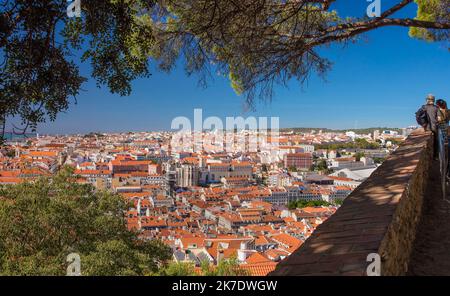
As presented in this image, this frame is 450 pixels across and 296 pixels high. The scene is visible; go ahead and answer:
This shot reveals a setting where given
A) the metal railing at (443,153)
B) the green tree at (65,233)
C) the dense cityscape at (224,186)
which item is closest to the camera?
the metal railing at (443,153)

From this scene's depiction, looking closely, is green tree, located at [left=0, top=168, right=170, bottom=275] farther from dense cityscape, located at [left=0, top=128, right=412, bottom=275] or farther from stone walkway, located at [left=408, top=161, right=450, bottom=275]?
stone walkway, located at [left=408, top=161, right=450, bottom=275]

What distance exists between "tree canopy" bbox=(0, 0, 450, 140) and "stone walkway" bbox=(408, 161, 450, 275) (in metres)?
1.74

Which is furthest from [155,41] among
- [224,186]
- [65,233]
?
[224,186]

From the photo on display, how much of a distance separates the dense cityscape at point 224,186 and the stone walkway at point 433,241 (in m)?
8.17

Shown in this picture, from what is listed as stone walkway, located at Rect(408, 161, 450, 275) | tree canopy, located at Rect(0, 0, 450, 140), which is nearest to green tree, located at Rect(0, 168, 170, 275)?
tree canopy, located at Rect(0, 0, 450, 140)

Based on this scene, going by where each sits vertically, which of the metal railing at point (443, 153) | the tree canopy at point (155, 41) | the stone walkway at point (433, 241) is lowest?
the stone walkway at point (433, 241)

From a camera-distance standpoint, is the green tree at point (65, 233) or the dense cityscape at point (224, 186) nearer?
the green tree at point (65, 233)

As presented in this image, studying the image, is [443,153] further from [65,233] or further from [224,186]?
[224,186]

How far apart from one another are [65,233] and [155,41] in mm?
4980

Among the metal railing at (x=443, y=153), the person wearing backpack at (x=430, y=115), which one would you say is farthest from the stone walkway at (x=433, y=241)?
the person wearing backpack at (x=430, y=115)

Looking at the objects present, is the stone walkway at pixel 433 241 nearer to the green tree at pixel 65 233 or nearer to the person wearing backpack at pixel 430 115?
the person wearing backpack at pixel 430 115

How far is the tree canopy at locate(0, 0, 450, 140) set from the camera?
8.07ft

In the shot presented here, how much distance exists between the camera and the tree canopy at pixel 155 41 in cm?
246

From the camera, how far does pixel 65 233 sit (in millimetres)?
7121
